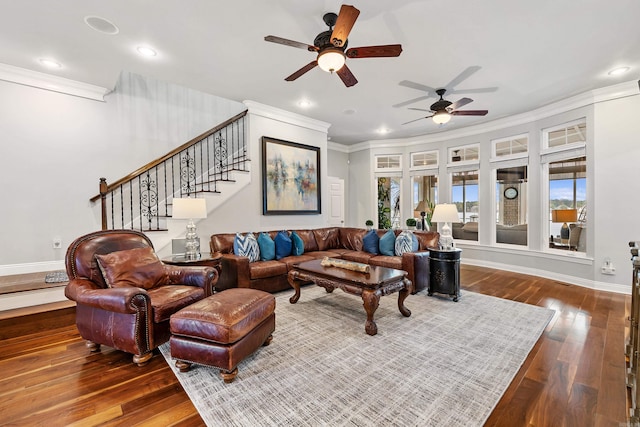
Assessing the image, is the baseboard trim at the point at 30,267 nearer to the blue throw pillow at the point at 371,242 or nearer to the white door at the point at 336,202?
the blue throw pillow at the point at 371,242

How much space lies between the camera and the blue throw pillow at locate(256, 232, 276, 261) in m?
4.44

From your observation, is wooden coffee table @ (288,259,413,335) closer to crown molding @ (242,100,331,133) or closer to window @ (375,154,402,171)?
crown molding @ (242,100,331,133)

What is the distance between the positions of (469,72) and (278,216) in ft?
13.0

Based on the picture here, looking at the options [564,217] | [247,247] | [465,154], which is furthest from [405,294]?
→ [465,154]

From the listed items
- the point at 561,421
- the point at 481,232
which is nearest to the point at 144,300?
A: the point at 561,421

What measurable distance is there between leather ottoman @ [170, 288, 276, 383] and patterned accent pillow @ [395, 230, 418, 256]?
9.62 feet

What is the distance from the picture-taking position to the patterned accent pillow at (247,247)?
420 centimetres

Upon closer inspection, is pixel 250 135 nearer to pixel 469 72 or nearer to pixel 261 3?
pixel 261 3

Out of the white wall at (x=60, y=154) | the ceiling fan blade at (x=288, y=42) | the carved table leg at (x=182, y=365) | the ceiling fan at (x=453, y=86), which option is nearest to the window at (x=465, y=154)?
the ceiling fan at (x=453, y=86)

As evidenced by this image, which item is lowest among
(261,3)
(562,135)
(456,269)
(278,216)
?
(456,269)

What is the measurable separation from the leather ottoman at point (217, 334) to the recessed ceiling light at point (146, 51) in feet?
10.0

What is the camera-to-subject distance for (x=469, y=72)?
382 cm

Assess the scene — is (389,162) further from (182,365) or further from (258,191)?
(182,365)

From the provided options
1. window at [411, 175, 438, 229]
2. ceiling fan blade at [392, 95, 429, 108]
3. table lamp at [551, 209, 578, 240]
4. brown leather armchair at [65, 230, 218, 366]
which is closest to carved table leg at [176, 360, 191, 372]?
brown leather armchair at [65, 230, 218, 366]
